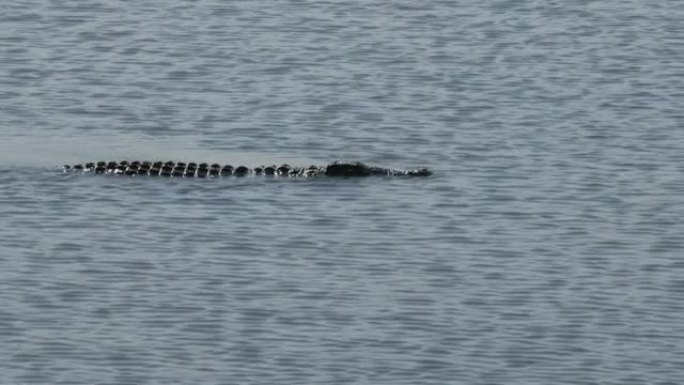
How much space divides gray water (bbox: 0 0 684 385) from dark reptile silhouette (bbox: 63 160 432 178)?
0.36 metres

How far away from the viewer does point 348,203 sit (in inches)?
1551

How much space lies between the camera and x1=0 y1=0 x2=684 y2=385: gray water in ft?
105

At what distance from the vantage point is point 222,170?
135ft

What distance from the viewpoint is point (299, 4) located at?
60.2 meters

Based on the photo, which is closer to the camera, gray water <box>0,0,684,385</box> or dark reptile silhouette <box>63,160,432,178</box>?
gray water <box>0,0,684,385</box>

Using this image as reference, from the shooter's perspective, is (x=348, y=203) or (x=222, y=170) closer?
(x=348, y=203)

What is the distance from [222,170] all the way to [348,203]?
265cm

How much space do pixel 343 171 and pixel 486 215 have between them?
10.7 ft

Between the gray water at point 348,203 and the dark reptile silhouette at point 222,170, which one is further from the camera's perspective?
the dark reptile silhouette at point 222,170

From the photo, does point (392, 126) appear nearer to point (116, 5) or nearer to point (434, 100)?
point (434, 100)

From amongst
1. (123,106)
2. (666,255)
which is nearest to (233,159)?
(123,106)

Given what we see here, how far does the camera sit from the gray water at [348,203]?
105 feet

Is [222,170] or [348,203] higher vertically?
[222,170]

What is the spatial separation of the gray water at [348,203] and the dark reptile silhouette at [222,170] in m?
0.36
